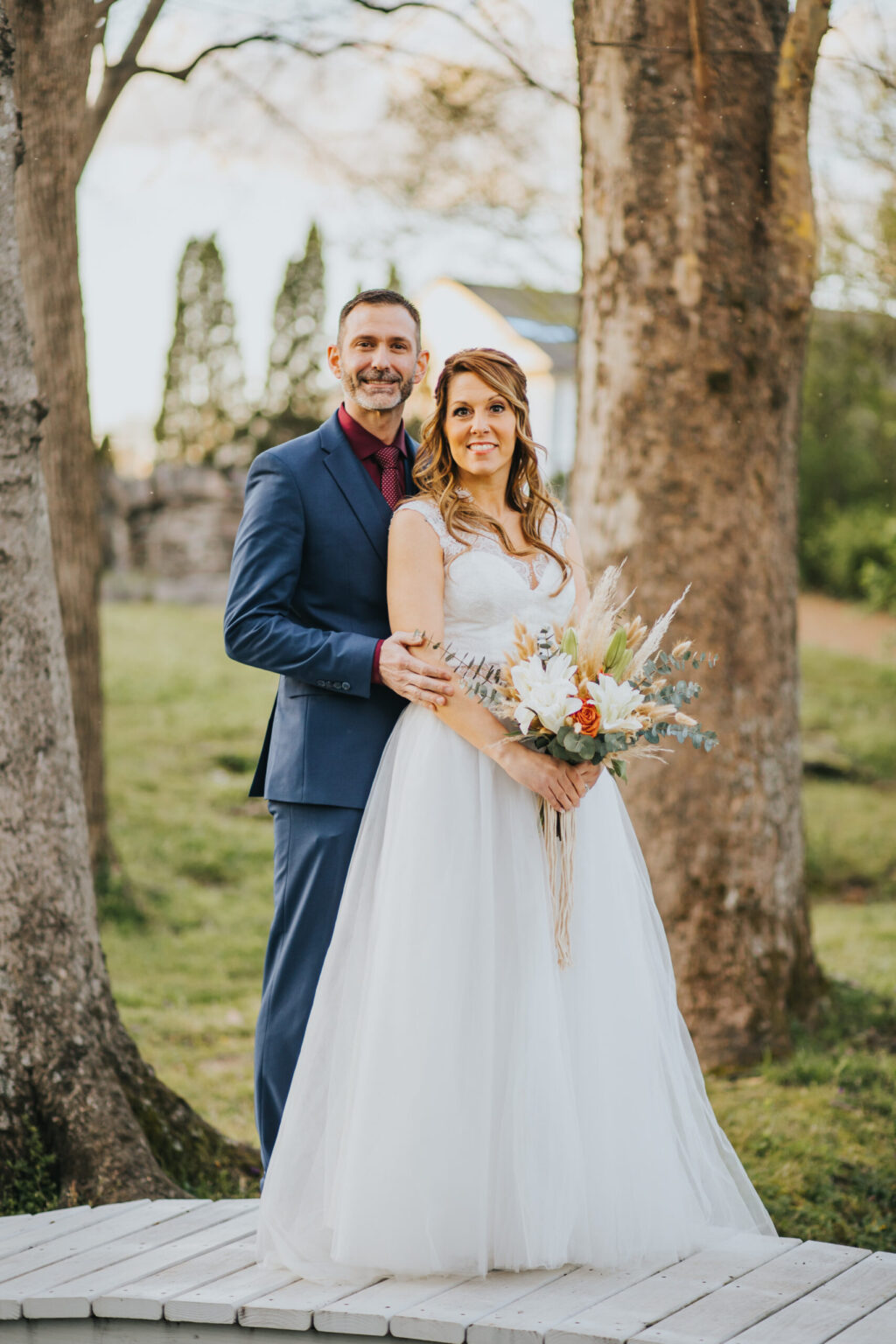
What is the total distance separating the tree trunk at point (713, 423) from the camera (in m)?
5.15

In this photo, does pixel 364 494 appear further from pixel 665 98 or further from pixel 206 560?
pixel 206 560

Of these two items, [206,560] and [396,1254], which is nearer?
[396,1254]

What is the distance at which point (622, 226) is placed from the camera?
5289 millimetres

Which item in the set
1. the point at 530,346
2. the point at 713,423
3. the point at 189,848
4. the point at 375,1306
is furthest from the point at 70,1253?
the point at 530,346

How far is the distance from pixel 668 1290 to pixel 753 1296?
180 millimetres

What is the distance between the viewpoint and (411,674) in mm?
A: 2994

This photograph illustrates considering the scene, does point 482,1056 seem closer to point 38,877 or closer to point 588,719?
point 588,719

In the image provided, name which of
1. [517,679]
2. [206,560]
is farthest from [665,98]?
[206,560]

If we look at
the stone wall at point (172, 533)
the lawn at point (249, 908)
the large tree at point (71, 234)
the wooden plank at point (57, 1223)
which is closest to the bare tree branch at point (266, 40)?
the large tree at point (71, 234)

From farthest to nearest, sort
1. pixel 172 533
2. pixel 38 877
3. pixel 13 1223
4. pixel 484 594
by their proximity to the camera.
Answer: pixel 172 533, pixel 38 877, pixel 13 1223, pixel 484 594

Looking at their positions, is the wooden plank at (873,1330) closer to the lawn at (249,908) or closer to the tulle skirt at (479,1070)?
the tulle skirt at (479,1070)

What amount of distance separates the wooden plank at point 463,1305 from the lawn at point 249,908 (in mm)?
1511

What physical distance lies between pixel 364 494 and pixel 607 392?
249 cm

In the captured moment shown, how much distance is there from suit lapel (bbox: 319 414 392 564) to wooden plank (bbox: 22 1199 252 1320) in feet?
5.58
